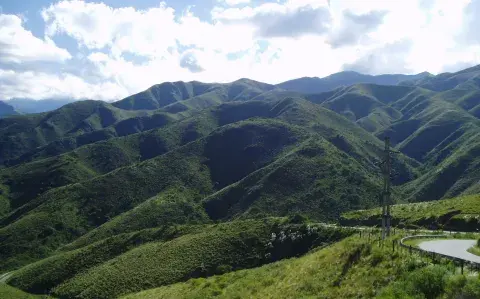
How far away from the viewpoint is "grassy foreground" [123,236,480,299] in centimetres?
1894

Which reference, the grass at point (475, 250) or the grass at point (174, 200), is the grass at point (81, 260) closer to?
the grass at point (174, 200)

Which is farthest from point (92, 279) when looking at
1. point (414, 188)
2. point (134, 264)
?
point (414, 188)

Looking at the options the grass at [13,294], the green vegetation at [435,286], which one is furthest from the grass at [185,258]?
the green vegetation at [435,286]

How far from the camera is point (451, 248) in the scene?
29.4 meters

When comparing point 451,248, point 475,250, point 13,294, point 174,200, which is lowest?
point 13,294

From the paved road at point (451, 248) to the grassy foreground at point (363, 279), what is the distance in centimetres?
355

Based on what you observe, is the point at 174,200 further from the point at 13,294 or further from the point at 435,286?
the point at 435,286

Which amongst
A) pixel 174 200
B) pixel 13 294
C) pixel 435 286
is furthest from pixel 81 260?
pixel 435 286

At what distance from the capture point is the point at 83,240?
138000 millimetres

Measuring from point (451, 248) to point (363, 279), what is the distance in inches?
358

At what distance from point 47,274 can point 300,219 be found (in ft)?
202

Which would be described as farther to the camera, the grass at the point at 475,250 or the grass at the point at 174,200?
the grass at the point at 174,200

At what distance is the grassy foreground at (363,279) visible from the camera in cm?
1894

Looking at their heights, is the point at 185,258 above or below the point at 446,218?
below
